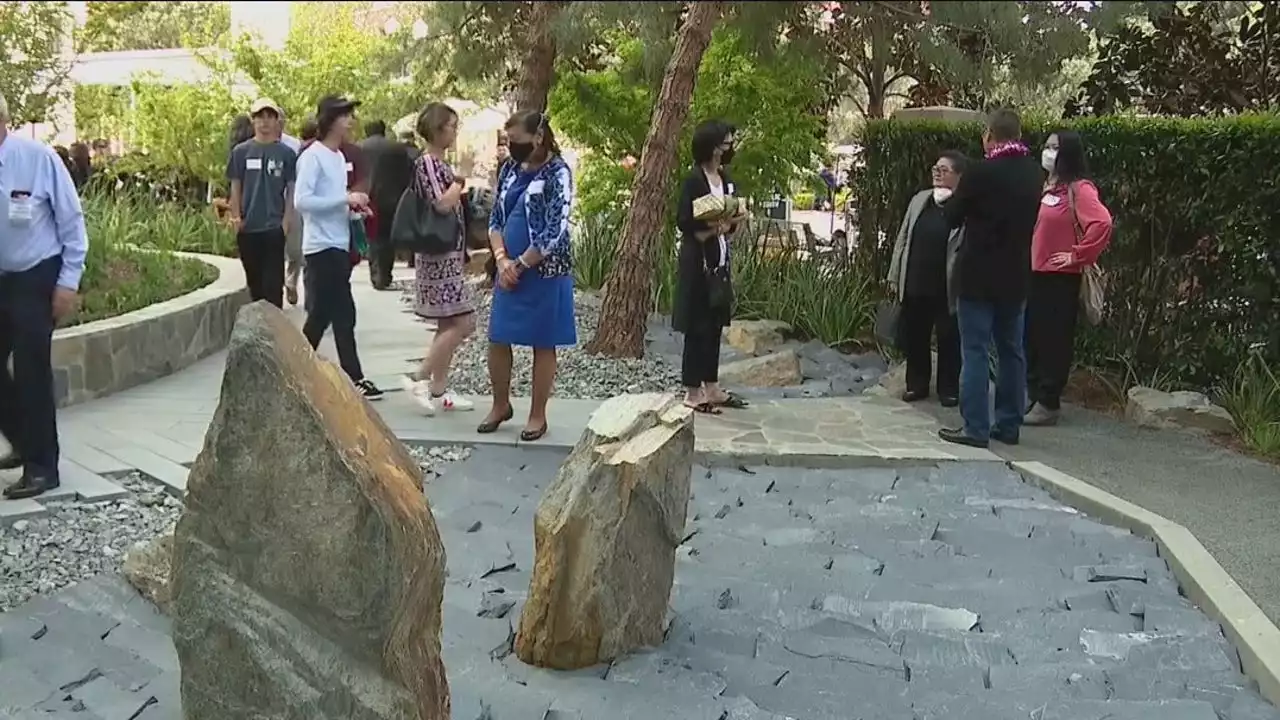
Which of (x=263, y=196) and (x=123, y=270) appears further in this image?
(x=123, y=270)

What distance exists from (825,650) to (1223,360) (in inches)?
180

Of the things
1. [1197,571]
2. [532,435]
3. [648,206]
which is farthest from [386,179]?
[1197,571]

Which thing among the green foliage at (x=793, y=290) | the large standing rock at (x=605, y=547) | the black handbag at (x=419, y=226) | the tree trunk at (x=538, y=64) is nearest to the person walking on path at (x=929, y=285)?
the green foliage at (x=793, y=290)

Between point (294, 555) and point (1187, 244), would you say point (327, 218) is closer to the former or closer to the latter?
point (294, 555)

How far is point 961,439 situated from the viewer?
6594 mm

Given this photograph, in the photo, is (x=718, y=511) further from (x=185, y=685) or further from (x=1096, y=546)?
(x=185, y=685)

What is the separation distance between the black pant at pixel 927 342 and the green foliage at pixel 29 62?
6.38 meters

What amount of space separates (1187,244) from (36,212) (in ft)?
20.8

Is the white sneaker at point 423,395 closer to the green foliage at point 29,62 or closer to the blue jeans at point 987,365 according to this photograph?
the blue jeans at point 987,365

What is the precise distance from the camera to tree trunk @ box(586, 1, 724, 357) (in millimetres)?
8469

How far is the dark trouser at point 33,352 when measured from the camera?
16.2ft

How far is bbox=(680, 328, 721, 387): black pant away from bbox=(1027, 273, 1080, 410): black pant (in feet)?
6.18

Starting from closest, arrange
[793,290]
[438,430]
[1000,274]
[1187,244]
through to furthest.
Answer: [1000,274], [438,430], [1187,244], [793,290]

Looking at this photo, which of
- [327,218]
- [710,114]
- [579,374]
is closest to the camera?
[327,218]
